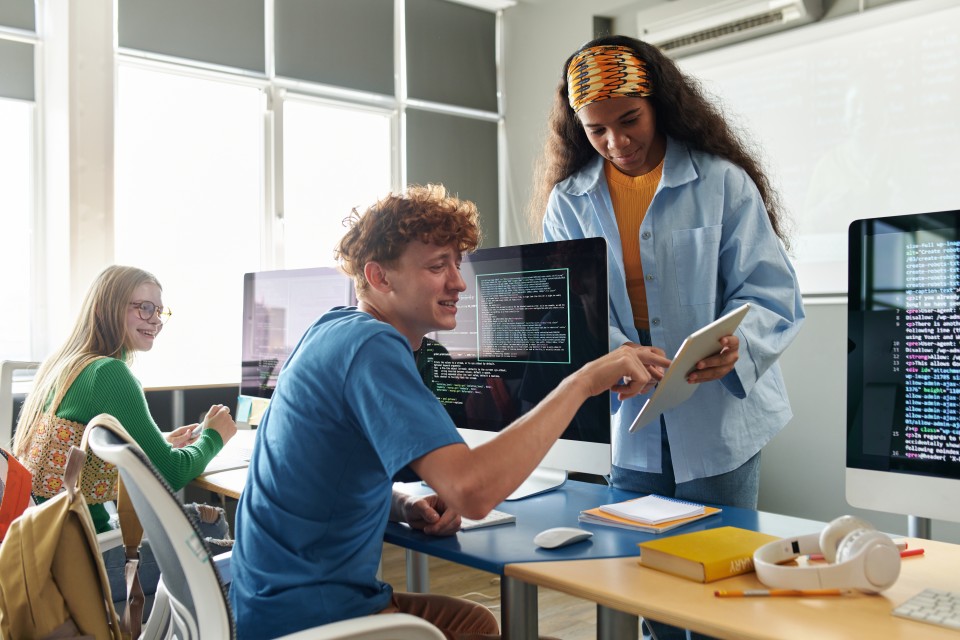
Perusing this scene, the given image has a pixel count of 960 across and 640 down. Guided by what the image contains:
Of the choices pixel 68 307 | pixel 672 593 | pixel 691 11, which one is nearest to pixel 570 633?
pixel 672 593

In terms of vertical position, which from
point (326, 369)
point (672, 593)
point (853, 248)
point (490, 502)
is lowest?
point (672, 593)

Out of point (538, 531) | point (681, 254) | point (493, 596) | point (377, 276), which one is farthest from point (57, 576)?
point (493, 596)

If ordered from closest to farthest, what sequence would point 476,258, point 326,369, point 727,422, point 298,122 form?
point 326,369 → point 727,422 → point 476,258 → point 298,122

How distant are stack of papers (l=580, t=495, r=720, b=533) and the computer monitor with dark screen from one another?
1058 mm

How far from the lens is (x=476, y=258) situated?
6.47ft

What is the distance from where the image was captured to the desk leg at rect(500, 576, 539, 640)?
1.42 meters

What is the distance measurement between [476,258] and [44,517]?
3.44ft

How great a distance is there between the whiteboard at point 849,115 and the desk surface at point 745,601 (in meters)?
2.41

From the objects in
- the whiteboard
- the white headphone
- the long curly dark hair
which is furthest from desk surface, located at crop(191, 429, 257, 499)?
the whiteboard

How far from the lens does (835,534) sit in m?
1.22

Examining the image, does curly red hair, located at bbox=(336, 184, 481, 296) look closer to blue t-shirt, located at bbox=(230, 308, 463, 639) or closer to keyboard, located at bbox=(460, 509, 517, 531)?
blue t-shirt, located at bbox=(230, 308, 463, 639)

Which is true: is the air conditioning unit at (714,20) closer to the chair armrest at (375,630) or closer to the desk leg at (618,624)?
the desk leg at (618,624)

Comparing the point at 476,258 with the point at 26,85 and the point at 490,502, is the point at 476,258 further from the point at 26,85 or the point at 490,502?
the point at 26,85

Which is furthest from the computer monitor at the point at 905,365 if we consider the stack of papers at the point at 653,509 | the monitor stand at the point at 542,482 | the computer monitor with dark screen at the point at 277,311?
the computer monitor with dark screen at the point at 277,311
